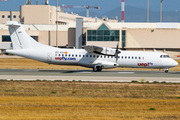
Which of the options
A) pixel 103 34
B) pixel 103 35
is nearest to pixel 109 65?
pixel 103 35

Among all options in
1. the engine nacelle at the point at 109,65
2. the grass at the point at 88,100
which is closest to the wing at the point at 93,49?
the engine nacelle at the point at 109,65

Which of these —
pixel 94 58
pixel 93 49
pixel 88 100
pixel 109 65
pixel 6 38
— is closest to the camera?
pixel 88 100

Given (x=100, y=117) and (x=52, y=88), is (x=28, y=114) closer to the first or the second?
(x=100, y=117)

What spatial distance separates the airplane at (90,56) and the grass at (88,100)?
10.6 meters

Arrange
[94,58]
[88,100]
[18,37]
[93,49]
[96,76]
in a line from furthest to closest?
[18,37] → [94,58] → [93,49] → [96,76] → [88,100]

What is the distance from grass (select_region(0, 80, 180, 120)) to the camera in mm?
14359

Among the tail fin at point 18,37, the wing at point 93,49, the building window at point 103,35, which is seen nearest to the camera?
the wing at point 93,49

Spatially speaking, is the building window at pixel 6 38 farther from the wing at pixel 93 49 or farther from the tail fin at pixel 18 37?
the wing at pixel 93 49

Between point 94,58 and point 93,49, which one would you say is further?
point 94,58

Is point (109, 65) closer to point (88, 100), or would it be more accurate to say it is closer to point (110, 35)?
point (88, 100)

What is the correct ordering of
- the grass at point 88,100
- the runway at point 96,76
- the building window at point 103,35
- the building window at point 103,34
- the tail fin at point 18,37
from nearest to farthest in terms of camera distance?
the grass at point 88,100 < the runway at point 96,76 < the tail fin at point 18,37 < the building window at point 103,34 < the building window at point 103,35

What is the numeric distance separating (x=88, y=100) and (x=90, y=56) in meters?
19.1

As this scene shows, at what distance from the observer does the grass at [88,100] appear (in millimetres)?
14359

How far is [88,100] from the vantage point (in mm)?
18266
